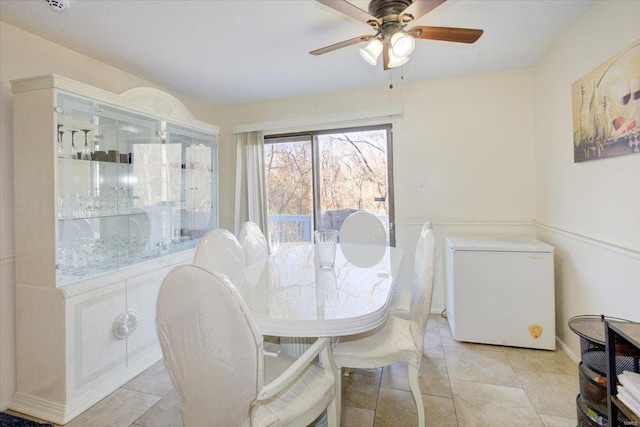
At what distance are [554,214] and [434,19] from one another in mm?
1814

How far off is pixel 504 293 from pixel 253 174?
280cm

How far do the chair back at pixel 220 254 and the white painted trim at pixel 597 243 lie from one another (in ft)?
7.15

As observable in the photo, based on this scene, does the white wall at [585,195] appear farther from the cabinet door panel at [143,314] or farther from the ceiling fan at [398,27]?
the cabinet door panel at [143,314]

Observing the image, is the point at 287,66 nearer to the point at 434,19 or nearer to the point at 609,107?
the point at 434,19

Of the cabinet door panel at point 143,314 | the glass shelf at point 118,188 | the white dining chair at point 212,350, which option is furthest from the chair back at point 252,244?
the white dining chair at point 212,350

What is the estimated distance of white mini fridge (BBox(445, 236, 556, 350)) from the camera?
2377mm

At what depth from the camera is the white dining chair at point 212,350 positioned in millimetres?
971

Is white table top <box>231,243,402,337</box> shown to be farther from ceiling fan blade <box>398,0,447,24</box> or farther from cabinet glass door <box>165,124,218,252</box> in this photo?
ceiling fan blade <box>398,0,447,24</box>

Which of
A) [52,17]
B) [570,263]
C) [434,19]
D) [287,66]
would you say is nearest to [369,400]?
[570,263]

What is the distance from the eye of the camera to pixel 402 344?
1563mm

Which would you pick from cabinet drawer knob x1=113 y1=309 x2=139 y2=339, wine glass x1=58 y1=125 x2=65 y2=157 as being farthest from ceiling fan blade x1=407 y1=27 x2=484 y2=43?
cabinet drawer knob x1=113 y1=309 x2=139 y2=339

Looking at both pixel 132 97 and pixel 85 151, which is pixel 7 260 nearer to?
pixel 85 151

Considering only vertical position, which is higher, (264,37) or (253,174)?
(264,37)

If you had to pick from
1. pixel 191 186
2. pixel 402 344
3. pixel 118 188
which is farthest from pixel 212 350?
pixel 191 186
